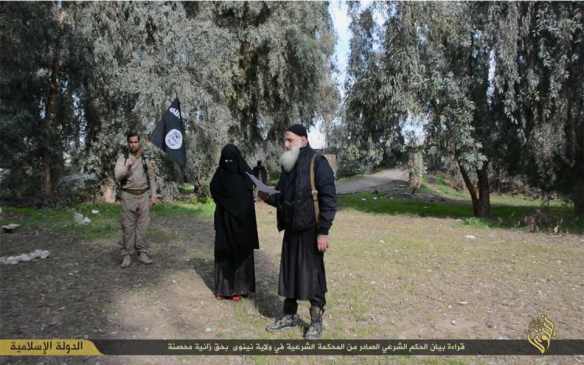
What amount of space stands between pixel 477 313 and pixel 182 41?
1255cm

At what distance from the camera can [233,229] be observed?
5.86 m

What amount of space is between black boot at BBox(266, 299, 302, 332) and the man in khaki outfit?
132 inches

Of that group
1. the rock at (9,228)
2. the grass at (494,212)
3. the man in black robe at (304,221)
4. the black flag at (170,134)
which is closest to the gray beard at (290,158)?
the man in black robe at (304,221)

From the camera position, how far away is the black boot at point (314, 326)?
467cm

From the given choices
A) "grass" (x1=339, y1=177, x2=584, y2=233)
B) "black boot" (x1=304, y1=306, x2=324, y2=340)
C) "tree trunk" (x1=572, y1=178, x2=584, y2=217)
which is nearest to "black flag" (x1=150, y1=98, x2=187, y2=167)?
"black boot" (x1=304, y1=306, x2=324, y2=340)

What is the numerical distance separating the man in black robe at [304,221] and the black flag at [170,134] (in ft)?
10.7

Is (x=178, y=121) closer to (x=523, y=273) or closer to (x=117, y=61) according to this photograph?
(x=523, y=273)

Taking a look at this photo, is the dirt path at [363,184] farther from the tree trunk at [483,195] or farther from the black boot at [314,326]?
the black boot at [314,326]

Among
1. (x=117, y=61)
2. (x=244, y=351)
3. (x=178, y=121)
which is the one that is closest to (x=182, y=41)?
(x=117, y=61)

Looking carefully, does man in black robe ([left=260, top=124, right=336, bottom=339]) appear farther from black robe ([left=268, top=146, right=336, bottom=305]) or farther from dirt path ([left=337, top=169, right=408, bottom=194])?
dirt path ([left=337, top=169, right=408, bottom=194])

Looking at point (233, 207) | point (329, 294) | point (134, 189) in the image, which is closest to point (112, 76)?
point (134, 189)

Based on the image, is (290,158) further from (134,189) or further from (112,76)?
(112,76)

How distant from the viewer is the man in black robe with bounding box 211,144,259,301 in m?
5.86

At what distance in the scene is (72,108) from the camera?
1532 cm
